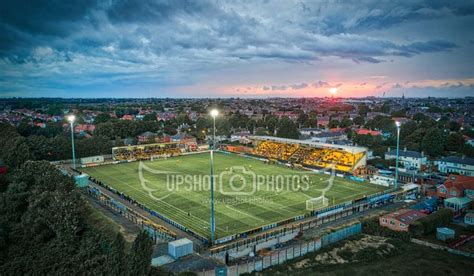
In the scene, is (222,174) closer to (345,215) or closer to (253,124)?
(345,215)

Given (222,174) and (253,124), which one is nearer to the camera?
(222,174)

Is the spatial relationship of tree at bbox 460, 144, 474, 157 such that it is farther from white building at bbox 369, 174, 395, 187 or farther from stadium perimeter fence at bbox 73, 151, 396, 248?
stadium perimeter fence at bbox 73, 151, 396, 248

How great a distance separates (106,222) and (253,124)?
65.8m

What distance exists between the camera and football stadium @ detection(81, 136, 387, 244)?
97.5 ft

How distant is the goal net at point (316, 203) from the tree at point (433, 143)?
2713cm

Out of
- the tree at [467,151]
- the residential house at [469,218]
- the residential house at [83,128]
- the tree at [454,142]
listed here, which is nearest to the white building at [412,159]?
the tree at [467,151]

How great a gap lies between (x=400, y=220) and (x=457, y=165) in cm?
2266

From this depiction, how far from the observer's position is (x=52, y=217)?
80.1ft

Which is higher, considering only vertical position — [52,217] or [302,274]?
[52,217]

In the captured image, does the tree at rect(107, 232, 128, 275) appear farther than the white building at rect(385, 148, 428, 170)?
No

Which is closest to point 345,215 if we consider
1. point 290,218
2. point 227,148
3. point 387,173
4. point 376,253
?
point 290,218

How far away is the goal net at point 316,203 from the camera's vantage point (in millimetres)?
31453

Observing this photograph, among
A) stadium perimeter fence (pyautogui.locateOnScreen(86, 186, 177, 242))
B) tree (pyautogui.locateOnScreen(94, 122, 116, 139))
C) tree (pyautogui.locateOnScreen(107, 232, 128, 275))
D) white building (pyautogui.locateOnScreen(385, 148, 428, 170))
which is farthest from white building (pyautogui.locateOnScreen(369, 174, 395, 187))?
tree (pyautogui.locateOnScreen(94, 122, 116, 139))

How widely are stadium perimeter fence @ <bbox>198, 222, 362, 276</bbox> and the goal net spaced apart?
5.61m
